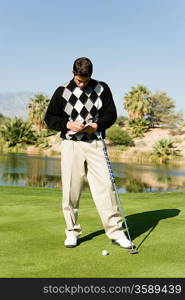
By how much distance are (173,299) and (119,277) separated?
52 centimetres

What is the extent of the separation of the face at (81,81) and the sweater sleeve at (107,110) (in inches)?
10.5

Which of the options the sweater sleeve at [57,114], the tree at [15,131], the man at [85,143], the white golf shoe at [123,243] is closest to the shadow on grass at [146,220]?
the white golf shoe at [123,243]

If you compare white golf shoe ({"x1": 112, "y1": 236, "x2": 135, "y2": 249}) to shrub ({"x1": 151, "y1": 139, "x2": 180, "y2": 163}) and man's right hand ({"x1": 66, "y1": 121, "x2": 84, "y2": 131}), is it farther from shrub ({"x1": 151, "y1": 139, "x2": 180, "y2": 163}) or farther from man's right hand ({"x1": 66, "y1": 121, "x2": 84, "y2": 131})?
shrub ({"x1": 151, "y1": 139, "x2": 180, "y2": 163})

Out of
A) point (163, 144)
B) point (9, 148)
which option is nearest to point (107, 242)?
point (163, 144)

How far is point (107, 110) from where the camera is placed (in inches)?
198

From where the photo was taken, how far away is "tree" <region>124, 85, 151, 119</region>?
65.6 metres

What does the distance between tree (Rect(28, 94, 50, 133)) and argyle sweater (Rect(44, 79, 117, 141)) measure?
62033mm

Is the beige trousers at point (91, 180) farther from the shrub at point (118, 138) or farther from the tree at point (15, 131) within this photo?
the shrub at point (118, 138)

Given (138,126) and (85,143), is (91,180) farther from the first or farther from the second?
(138,126)

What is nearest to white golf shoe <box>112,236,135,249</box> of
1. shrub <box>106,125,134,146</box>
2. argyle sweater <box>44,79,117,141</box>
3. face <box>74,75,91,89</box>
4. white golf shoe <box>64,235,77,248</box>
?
white golf shoe <box>64,235,77,248</box>

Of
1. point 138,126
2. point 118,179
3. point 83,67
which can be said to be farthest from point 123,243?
point 138,126

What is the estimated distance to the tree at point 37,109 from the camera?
6675 cm

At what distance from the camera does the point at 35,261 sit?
13.2 feet

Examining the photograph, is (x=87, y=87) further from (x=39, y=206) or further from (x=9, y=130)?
(x=9, y=130)
